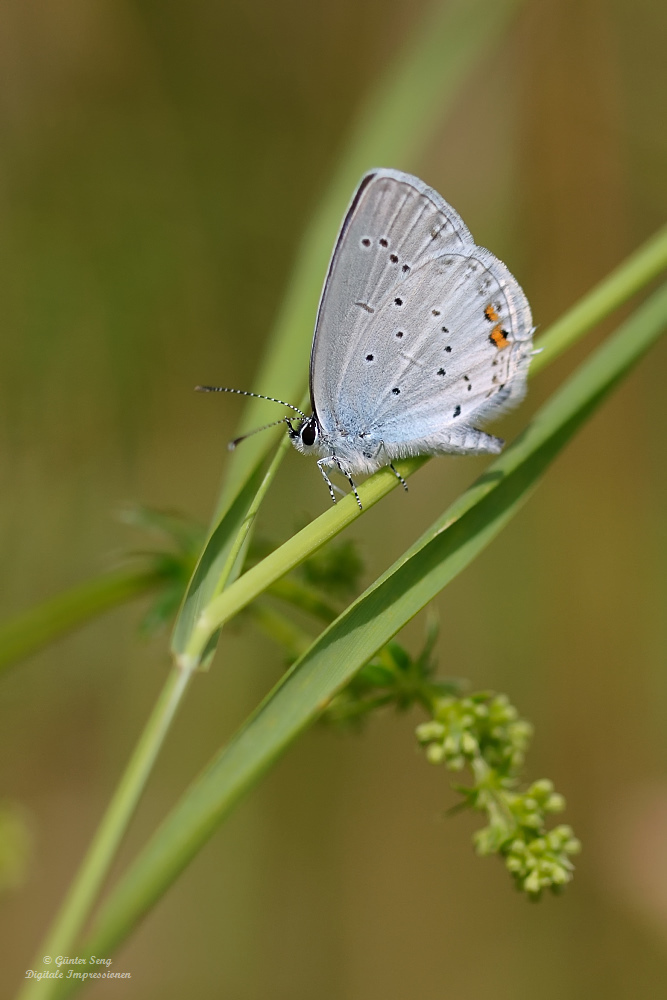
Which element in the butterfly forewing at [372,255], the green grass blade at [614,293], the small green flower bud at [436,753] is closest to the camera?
the small green flower bud at [436,753]

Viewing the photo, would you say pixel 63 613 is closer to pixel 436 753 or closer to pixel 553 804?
pixel 436 753

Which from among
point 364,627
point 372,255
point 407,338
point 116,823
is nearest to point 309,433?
point 407,338

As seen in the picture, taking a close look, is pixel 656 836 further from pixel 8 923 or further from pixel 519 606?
pixel 8 923

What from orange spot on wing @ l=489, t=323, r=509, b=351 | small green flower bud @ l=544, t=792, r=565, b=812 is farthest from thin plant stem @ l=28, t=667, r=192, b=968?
orange spot on wing @ l=489, t=323, r=509, b=351

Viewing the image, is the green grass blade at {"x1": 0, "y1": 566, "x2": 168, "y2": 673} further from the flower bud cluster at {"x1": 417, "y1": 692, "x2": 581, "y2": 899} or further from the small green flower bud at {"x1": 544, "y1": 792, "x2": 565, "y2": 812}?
the small green flower bud at {"x1": 544, "y1": 792, "x2": 565, "y2": 812}

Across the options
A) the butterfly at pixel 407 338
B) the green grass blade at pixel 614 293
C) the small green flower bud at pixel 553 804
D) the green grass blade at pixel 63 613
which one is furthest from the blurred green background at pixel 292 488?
the green grass blade at pixel 614 293

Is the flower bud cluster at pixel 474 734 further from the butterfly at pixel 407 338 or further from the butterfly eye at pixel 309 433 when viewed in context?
the butterfly eye at pixel 309 433

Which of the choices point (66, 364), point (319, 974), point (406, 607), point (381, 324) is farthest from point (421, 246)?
point (319, 974)
